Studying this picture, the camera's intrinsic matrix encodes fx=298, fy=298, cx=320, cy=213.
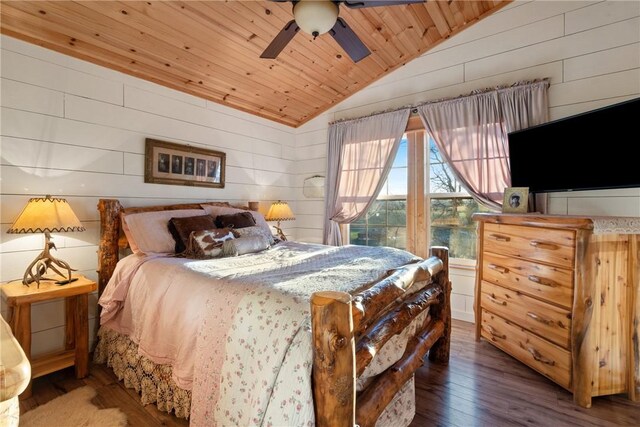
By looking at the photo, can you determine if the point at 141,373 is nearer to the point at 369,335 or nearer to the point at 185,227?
the point at 185,227

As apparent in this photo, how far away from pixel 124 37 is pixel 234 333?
2521 millimetres

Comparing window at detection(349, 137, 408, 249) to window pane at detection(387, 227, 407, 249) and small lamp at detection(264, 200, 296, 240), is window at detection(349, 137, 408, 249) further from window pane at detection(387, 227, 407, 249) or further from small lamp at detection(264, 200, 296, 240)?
small lamp at detection(264, 200, 296, 240)

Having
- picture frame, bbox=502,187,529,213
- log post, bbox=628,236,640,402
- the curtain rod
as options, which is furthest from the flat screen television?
the curtain rod

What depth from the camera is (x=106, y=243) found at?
2436 millimetres

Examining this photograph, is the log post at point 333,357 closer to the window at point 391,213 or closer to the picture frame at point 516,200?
the picture frame at point 516,200

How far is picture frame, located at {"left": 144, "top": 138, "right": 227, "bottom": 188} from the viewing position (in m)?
2.87

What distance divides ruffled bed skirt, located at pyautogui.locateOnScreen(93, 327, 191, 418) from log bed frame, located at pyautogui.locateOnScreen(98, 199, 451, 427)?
0.97 meters

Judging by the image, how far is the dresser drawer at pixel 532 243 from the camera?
1940mm

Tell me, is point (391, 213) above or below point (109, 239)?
above

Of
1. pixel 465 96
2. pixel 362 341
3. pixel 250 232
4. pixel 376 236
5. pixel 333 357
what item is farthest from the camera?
pixel 376 236

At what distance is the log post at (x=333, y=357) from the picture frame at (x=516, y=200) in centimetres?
218

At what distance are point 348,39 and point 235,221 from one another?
73.0 inches

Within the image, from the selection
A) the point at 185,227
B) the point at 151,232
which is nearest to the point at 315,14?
the point at 185,227

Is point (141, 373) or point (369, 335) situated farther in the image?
point (141, 373)
